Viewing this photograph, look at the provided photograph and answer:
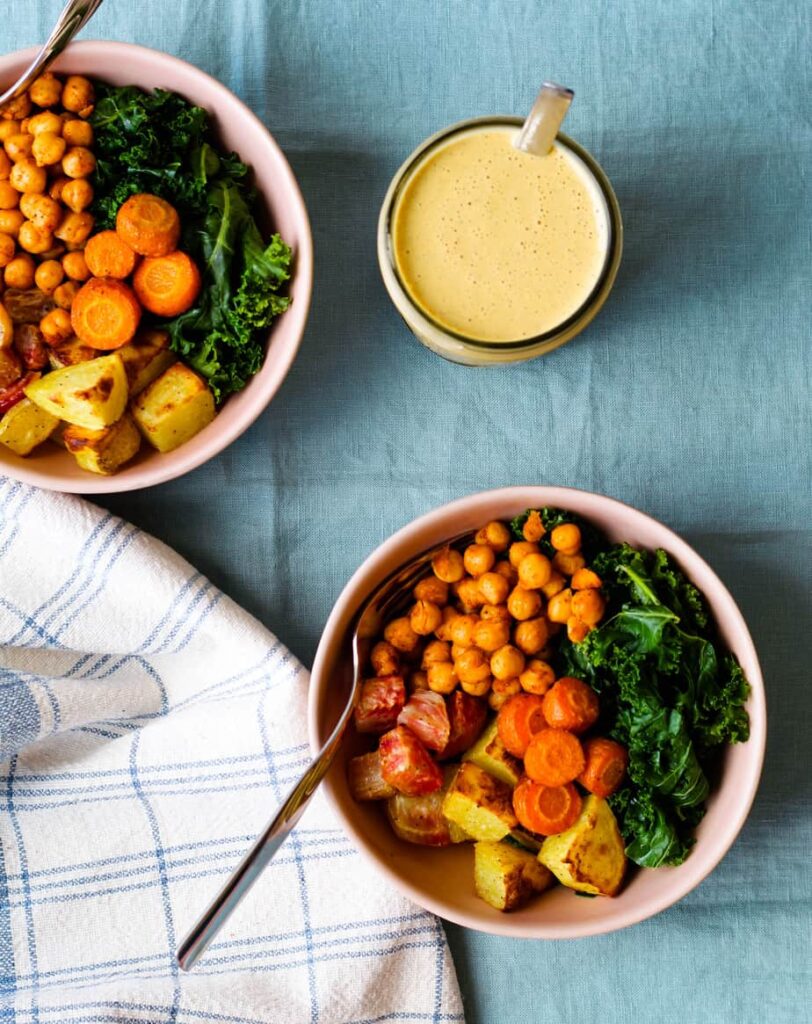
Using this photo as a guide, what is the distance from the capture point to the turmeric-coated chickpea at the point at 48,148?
155cm

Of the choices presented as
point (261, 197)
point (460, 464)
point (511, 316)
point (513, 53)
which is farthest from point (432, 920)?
point (513, 53)

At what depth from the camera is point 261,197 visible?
65.2 inches

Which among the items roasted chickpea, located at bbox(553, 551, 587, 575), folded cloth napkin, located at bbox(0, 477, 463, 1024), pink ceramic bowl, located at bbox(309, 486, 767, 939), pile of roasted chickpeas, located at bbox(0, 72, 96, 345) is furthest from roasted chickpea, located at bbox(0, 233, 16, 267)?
roasted chickpea, located at bbox(553, 551, 587, 575)

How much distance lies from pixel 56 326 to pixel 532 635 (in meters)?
0.76

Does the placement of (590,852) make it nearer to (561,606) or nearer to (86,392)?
(561,606)

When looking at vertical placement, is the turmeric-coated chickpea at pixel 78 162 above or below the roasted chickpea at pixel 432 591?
above

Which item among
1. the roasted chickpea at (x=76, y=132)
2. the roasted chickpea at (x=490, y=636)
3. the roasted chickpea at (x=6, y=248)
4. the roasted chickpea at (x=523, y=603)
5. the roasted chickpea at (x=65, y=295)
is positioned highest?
the roasted chickpea at (x=76, y=132)

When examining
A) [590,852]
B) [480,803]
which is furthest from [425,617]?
[590,852]

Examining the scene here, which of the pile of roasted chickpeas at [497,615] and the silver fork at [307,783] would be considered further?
the pile of roasted chickpeas at [497,615]

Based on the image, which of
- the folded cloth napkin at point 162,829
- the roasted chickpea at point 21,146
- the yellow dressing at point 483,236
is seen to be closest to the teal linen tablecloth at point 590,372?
the folded cloth napkin at point 162,829

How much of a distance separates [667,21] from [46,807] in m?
1.51

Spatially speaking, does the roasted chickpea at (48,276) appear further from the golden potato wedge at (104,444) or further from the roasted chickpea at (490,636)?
the roasted chickpea at (490,636)

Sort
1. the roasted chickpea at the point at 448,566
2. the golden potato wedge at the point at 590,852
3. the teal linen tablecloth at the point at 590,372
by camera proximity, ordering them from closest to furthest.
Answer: the golden potato wedge at the point at 590,852
the roasted chickpea at the point at 448,566
the teal linen tablecloth at the point at 590,372

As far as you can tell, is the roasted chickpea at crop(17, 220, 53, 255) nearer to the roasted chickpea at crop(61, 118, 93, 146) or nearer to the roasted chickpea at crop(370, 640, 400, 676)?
the roasted chickpea at crop(61, 118, 93, 146)
